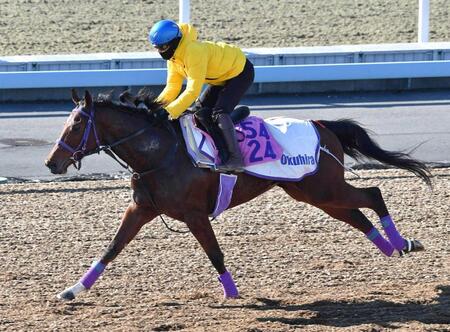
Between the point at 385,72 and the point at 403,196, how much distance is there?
6162mm

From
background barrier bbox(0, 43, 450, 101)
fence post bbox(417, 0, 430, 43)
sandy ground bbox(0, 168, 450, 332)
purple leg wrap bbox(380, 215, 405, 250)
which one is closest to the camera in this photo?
sandy ground bbox(0, 168, 450, 332)

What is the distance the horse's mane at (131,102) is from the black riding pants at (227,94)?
413 millimetres

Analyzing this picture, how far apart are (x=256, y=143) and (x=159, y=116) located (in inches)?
30.9

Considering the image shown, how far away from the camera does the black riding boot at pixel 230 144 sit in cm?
862

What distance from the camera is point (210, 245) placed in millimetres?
8539

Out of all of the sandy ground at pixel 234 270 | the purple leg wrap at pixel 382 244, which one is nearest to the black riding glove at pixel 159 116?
the sandy ground at pixel 234 270

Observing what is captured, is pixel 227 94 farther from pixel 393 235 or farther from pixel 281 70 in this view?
pixel 281 70

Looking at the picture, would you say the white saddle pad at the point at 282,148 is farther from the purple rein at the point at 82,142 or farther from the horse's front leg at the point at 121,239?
the purple rein at the point at 82,142

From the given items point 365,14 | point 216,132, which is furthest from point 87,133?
point 365,14

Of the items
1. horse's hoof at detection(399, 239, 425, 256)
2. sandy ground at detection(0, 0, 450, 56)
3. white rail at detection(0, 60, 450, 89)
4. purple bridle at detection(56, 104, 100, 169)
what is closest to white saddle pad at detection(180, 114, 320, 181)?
purple bridle at detection(56, 104, 100, 169)

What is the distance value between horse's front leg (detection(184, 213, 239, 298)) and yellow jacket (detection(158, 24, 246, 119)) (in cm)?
77

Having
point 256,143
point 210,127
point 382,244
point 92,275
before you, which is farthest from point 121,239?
point 382,244

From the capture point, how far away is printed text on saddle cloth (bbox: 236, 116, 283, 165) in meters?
8.81

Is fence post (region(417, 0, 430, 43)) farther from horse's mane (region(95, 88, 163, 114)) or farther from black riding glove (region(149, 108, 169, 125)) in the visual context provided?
black riding glove (region(149, 108, 169, 125))
